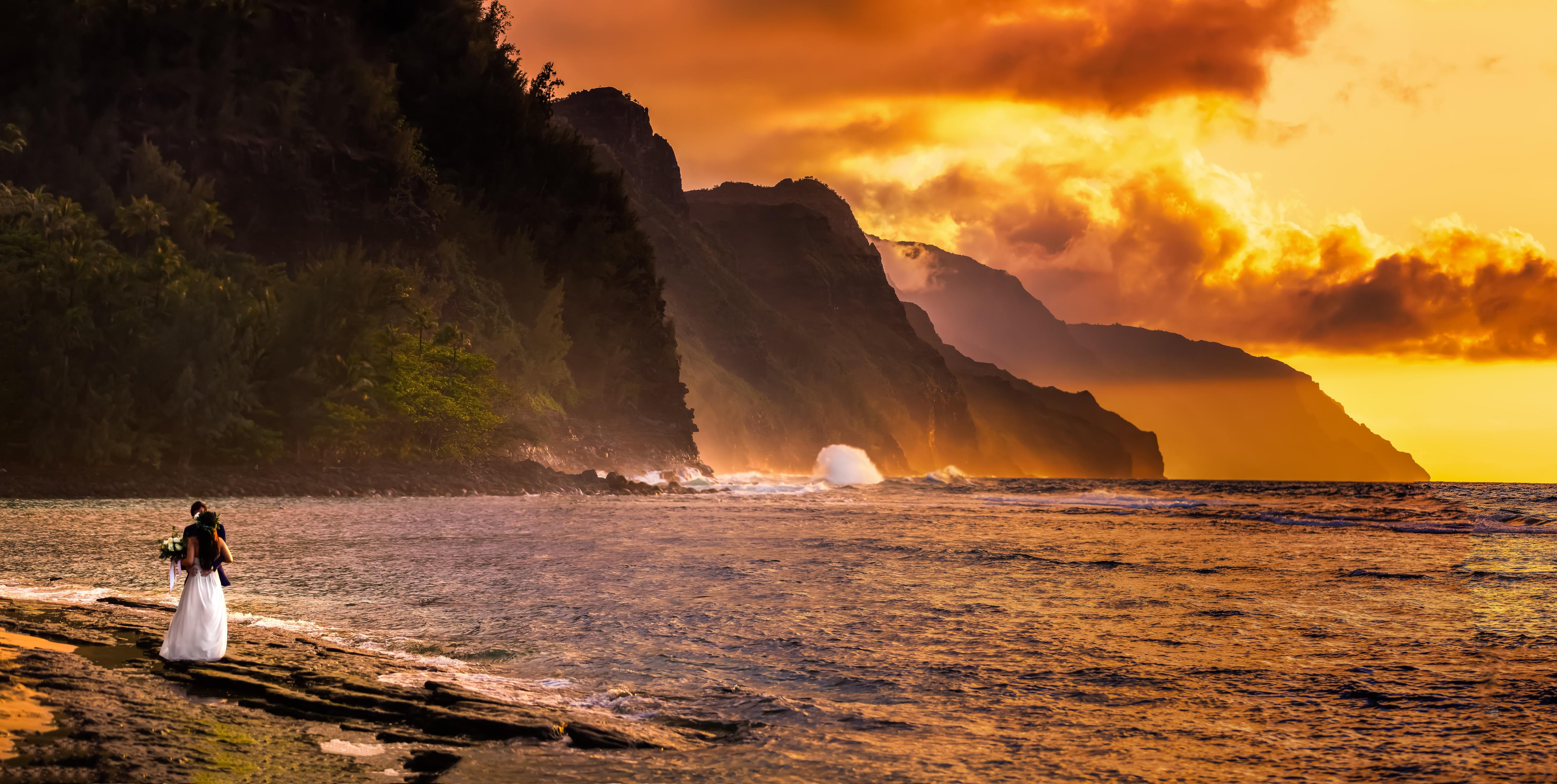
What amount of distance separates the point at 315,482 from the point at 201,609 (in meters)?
50.2

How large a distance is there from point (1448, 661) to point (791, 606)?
10010mm

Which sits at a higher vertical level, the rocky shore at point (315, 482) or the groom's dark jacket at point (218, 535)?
the groom's dark jacket at point (218, 535)

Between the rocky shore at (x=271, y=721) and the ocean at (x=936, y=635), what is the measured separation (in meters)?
0.44

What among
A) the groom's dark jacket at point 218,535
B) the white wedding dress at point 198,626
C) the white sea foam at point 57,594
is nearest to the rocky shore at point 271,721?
the white wedding dress at point 198,626

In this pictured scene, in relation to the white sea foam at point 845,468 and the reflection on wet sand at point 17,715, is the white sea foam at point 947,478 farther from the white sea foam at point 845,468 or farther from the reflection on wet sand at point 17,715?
the reflection on wet sand at point 17,715

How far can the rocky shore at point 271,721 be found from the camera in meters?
7.71

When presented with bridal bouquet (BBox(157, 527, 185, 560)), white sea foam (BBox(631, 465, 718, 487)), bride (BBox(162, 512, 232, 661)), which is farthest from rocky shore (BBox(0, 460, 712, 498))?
bride (BBox(162, 512, 232, 661))

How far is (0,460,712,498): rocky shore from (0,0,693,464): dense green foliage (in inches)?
55.6

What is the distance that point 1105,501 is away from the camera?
7669 centimetres

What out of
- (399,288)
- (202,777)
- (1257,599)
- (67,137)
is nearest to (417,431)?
(399,288)

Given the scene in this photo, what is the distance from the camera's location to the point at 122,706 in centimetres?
926

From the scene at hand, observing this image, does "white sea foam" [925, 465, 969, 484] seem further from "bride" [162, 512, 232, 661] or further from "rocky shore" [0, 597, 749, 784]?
"rocky shore" [0, 597, 749, 784]

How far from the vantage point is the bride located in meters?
11.9

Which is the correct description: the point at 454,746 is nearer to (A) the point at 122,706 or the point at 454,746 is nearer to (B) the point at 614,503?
(A) the point at 122,706
